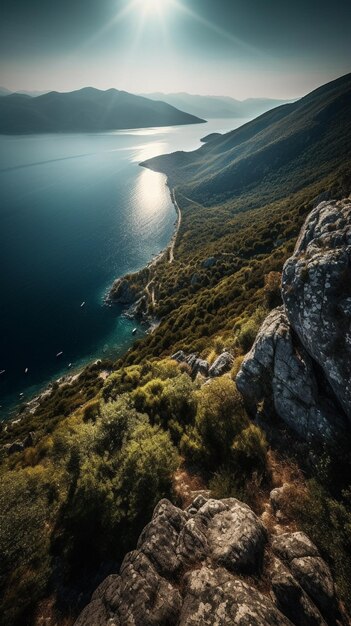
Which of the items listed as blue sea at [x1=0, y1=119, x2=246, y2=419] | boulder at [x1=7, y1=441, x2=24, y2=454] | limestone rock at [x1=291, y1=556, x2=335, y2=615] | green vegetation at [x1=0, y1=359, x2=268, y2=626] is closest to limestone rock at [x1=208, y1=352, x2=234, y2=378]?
green vegetation at [x1=0, y1=359, x2=268, y2=626]

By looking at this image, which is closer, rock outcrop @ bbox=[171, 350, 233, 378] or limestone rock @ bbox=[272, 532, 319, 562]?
limestone rock @ bbox=[272, 532, 319, 562]

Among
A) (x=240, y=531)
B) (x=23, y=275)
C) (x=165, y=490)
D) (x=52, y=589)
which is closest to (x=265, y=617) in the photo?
(x=240, y=531)

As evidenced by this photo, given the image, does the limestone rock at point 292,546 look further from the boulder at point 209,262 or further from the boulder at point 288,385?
the boulder at point 209,262

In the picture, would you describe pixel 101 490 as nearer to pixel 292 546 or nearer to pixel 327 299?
pixel 292 546

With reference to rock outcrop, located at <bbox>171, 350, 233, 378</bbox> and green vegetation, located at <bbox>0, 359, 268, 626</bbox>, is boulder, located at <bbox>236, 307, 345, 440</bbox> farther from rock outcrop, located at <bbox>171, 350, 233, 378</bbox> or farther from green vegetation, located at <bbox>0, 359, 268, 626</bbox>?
rock outcrop, located at <bbox>171, 350, 233, 378</bbox>

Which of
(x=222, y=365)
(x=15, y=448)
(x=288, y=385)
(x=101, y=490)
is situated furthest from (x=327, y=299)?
(x=15, y=448)

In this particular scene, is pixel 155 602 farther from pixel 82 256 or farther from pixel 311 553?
pixel 82 256
